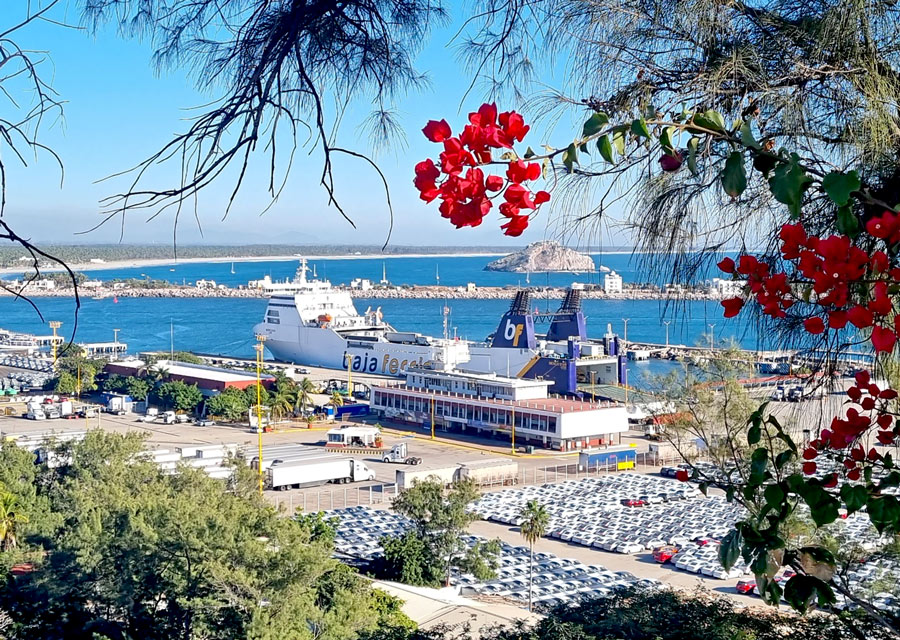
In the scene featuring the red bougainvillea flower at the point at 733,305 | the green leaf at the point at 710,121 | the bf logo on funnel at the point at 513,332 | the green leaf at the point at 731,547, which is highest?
the green leaf at the point at 710,121

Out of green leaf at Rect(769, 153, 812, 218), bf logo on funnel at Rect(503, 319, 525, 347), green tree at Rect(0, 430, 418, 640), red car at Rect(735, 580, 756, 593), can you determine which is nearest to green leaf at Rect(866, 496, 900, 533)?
green leaf at Rect(769, 153, 812, 218)

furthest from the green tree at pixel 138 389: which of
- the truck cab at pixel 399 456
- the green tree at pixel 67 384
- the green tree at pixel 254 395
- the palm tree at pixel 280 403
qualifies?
the truck cab at pixel 399 456

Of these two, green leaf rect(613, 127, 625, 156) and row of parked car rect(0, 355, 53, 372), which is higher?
green leaf rect(613, 127, 625, 156)

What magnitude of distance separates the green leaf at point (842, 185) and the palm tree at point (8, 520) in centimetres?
1003

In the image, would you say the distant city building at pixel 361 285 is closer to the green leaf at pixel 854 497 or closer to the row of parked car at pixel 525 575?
the row of parked car at pixel 525 575

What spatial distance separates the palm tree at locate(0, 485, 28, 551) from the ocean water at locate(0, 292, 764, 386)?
87.2 ft

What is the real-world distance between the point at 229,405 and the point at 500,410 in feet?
21.1

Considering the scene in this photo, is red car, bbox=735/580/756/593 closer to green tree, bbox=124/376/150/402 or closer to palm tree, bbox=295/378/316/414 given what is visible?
palm tree, bbox=295/378/316/414

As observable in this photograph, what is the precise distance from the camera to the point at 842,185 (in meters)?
0.95

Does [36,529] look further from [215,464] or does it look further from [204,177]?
[204,177]

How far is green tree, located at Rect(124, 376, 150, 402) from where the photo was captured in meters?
23.8

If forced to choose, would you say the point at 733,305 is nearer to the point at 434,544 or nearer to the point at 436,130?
the point at 436,130

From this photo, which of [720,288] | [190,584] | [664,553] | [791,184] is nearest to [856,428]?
[791,184]

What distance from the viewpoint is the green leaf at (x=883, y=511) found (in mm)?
1090
